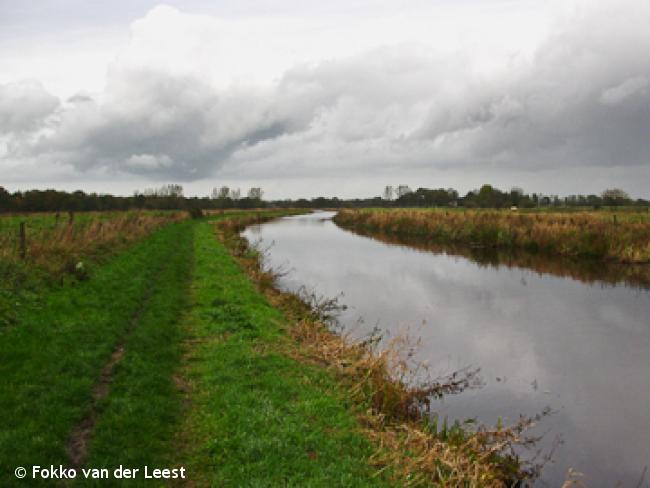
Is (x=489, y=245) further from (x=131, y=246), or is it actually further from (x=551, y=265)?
(x=131, y=246)

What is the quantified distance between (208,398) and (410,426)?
10.4 ft

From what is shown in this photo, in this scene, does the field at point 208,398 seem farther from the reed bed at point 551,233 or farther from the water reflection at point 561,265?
the reed bed at point 551,233

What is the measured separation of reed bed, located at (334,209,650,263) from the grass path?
68.5ft

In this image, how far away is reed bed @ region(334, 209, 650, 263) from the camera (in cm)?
2406

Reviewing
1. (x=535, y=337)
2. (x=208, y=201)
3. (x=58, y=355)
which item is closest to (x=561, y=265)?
(x=535, y=337)

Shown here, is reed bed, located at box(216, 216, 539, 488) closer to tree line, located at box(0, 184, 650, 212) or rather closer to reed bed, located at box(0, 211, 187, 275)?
reed bed, located at box(0, 211, 187, 275)

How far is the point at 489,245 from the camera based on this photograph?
32.3m

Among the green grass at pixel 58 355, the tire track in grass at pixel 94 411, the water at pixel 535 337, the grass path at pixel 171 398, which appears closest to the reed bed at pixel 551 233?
the water at pixel 535 337

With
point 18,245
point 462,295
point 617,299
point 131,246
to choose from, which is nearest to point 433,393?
point 462,295

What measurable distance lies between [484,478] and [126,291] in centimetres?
1152

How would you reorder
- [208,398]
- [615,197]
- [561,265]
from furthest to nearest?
[615,197] < [561,265] < [208,398]

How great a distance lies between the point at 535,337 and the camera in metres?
12.4

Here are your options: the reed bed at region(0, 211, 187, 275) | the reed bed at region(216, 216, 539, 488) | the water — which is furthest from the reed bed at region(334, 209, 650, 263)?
the reed bed at region(0, 211, 187, 275)

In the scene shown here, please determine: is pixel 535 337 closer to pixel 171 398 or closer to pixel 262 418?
pixel 262 418
